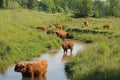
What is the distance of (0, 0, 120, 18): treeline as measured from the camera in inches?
2685

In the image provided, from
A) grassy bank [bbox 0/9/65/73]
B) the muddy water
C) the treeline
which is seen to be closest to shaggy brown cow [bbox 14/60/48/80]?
the muddy water

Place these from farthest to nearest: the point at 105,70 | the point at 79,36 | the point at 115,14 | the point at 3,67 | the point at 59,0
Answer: the point at 59,0 < the point at 115,14 < the point at 79,36 < the point at 3,67 < the point at 105,70

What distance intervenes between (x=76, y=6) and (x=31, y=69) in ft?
215

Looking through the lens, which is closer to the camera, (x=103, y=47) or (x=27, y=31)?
(x=103, y=47)

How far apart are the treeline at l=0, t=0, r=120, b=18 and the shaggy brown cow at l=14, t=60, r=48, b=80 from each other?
150 feet

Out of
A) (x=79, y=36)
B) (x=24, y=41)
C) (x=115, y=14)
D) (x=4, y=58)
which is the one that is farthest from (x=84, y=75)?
(x=115, y=14)

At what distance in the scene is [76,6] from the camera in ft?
274

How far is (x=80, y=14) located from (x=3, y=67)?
145 ft

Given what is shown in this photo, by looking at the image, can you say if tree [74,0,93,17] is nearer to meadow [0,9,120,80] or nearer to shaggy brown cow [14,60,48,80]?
meadow [0,9,120,80]

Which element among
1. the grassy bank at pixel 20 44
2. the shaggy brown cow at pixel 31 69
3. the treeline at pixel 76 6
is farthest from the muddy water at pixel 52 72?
the treeline at pixel 76 6

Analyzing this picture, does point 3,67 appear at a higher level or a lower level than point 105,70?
lower

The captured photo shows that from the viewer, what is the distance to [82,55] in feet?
73.3

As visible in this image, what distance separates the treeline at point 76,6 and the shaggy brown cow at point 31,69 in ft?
150

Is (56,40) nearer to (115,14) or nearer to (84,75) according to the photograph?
(84,75)
